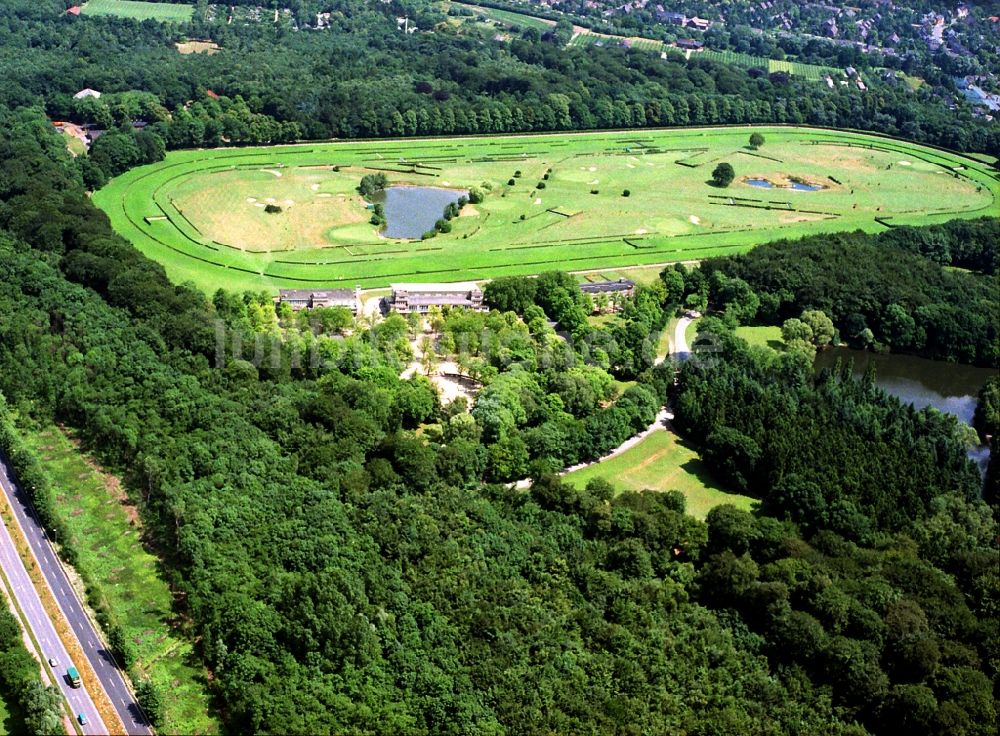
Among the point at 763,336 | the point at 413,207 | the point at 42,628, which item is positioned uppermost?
the point at 413,207

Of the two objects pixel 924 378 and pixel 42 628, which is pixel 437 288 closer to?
pixel 924 378

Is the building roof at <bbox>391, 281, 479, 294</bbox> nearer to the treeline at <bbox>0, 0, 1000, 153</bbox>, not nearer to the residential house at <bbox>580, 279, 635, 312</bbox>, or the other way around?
the residential house at <bbox>580, 279, 635, 312</bbox>

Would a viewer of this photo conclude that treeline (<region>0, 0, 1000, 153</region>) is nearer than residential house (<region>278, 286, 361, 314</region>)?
No

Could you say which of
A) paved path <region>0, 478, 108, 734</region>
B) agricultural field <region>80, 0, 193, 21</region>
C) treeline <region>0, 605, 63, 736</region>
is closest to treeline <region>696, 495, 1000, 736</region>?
paved path <region>0, 478, 108, 734</region>

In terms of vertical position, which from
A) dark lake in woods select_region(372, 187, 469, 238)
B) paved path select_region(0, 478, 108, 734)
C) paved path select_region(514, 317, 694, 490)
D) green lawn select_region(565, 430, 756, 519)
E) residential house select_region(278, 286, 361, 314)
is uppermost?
dark lake in woods select_region(372, 187, 469, 238)

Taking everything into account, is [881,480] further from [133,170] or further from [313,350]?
[133,170]

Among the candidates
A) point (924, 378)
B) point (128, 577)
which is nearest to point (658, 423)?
point (924, 378)
